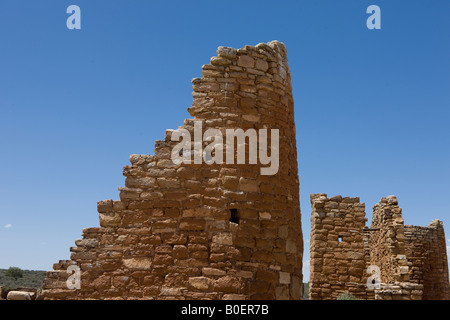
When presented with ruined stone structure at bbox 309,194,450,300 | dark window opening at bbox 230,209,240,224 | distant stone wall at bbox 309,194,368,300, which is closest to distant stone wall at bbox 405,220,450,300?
ruined stone structure at bbox 309,194,450,300

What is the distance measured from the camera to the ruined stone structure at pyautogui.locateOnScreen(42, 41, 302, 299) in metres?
6.03

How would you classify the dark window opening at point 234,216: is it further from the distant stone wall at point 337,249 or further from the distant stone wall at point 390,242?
the distant stone wall at point 390,242

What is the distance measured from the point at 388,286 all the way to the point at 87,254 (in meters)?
7.67

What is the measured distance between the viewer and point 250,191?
6.35m

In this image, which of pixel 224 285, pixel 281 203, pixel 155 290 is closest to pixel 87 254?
pixel 155 290

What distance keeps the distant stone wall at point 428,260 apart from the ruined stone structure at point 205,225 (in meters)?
14.0

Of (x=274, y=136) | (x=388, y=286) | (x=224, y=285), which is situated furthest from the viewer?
(x=388, y=286)

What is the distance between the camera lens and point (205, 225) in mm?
6141

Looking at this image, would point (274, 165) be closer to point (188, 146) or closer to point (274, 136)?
point (274, 136)

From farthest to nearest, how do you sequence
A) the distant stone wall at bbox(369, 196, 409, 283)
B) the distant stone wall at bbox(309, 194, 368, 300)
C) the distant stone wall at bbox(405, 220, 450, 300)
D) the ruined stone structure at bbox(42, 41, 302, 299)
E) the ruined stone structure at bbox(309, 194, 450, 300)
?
the distant stone wall at bbox(405, 220, 450, 300) < the distant stone wall at bbox(309, 194, 368, 300) < the ruined stone structure at bbox(309, 194, 450, 300) < the distant stone wall at bbox(369, 196, 409, 283) < the ruined stone structure at bbox(42, 41, 302, 299)

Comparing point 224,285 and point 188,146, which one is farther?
point 188,146

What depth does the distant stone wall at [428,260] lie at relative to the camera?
1862 centimetres

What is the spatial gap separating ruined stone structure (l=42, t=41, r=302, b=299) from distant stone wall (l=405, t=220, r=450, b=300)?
14.0 meters

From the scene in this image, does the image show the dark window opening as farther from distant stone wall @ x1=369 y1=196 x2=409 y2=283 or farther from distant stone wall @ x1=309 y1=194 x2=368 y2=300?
distant stone wall @ x1=369 y1=196 x2=409 y2=283
